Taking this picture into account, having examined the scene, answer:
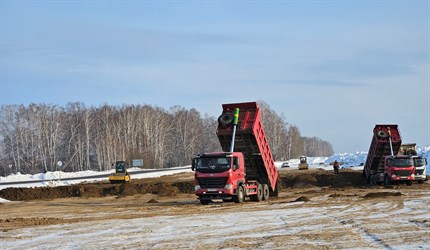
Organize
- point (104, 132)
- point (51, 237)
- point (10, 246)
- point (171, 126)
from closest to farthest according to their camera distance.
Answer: point (10, 246) → point (51, 237) → point (104, 132) → point (171, 126)

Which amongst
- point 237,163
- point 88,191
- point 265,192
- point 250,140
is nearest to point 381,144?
point 265,192

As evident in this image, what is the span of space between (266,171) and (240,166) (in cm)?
274

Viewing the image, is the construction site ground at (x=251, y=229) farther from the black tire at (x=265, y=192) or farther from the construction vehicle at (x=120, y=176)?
the construction vehicle at (x=120, y=176)

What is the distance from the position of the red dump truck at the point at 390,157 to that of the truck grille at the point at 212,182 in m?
16.9

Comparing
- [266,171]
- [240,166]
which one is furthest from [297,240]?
[266,171]

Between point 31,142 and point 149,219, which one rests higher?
point 31,142

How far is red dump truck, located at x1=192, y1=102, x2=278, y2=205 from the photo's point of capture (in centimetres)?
2603

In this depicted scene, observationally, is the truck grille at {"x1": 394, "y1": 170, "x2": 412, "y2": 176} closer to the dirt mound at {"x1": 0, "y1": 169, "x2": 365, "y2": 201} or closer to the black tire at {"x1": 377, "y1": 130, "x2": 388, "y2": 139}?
the black tire at {"x1": 377, "y1": 130, "x2": 388, "y2": 139}

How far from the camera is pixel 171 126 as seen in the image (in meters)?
118

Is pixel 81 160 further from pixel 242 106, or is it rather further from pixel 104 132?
pixel 242 106

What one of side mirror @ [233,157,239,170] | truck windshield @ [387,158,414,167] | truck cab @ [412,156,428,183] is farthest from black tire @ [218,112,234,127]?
truck cab @ [412,156,428,183]

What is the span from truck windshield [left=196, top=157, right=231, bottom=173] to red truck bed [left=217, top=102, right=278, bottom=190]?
1.60m

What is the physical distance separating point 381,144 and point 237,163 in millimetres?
16682

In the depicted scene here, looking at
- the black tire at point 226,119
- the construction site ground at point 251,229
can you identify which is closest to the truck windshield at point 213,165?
the black tire at point 226,119
